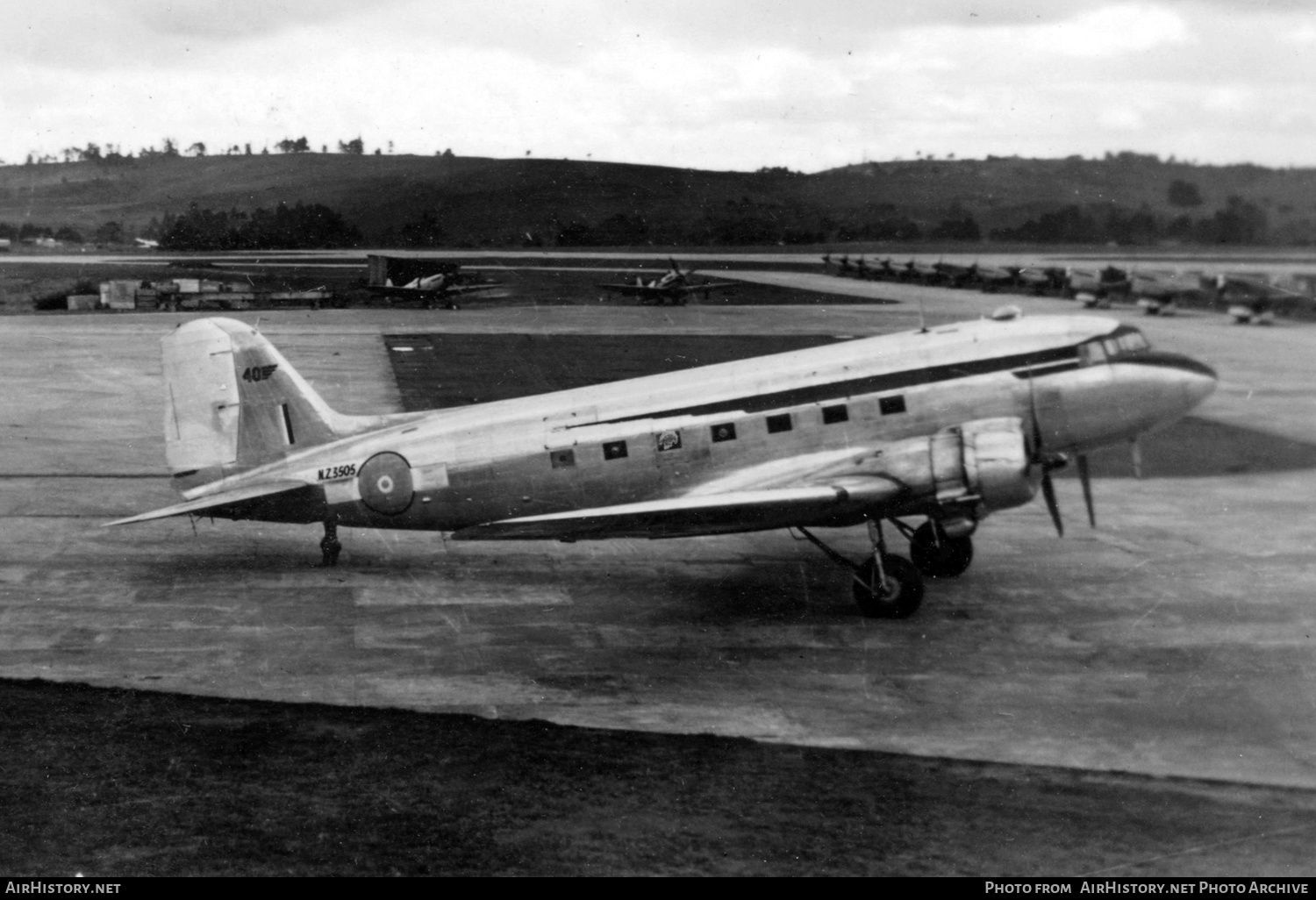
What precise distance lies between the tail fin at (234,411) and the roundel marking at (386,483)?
1.12 m

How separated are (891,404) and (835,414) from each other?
0.81 metres

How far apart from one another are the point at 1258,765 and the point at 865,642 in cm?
521

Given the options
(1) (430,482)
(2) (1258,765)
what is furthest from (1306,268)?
(1) (430,482)

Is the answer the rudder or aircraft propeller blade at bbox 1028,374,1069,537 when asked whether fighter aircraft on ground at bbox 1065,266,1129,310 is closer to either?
aircraft propeller blade at bbox 1028,374,1069,537

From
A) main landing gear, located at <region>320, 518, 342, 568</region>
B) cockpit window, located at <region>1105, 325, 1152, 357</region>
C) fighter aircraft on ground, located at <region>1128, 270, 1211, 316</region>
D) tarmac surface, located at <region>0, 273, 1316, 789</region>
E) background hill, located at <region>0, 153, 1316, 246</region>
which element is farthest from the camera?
background hill, located at <region>0, 153, 1316, 246</region>

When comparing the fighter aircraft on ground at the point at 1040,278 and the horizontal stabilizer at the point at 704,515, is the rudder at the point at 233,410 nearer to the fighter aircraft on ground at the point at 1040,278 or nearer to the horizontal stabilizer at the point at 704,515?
the horizontal stabilizer at the point at 704,515

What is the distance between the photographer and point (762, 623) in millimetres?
17438

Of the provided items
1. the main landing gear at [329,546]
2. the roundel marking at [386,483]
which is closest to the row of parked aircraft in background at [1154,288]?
the roundel marking at [386,483]

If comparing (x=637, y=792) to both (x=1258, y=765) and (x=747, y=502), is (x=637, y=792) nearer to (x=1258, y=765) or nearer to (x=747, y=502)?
(x=747, y=502)

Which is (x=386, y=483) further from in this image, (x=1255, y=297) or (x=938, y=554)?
(x=1255, y=297)

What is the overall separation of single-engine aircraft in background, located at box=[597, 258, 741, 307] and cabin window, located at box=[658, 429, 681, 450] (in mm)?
42978

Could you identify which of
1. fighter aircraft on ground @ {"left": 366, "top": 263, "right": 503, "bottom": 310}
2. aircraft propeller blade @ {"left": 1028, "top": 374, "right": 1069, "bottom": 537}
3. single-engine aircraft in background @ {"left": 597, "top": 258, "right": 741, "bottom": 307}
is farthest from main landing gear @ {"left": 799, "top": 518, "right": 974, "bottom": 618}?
single-engine aircraft in background @ {"left": 597, "top": 258, "right": 741, "bottom": 307}

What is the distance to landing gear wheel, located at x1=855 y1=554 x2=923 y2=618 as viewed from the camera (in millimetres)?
17281

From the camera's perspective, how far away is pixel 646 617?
17.7 meters
